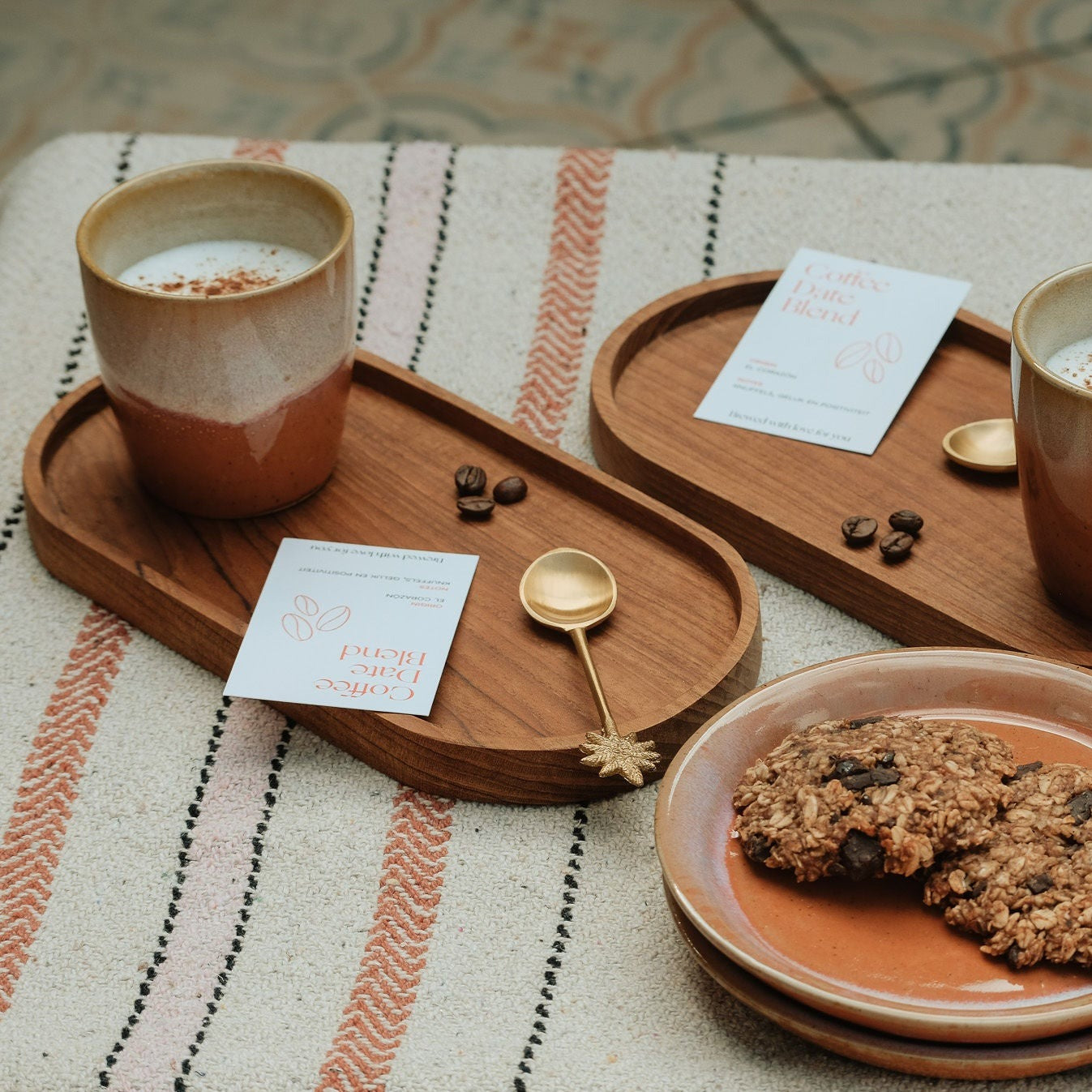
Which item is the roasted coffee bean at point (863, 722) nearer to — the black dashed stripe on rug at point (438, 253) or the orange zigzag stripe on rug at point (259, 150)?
the black dashed stripe on rug at point (438, 253)

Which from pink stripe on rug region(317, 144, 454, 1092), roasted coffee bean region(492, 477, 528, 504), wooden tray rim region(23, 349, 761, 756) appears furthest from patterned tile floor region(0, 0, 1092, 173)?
pink stripe on rug region(317, 144, 454, 1092)

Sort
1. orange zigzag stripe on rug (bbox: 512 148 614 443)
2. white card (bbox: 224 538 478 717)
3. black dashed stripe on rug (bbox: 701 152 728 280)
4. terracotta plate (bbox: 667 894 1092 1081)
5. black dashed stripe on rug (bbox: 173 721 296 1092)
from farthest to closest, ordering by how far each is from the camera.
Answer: black dashed stripe on rug (bbox: 701 152 728 280), orange zigzag stripe on rug (bbox: 512 148 614 443), white card (bbox: 224 538 478 717), black dashed stripe on rug (bbox: 173 721 296 1092), terracotta plate (bbox: 667 894 1092 1081)

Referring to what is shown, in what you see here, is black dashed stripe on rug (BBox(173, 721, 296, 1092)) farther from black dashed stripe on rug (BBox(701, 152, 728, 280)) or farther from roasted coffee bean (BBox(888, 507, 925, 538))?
black dashed stripe on rug (BBox(701, 152, 728, 280))

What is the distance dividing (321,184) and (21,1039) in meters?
0.53

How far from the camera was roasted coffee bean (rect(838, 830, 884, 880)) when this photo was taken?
2.15 feet

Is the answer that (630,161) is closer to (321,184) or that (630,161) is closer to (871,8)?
(321,184)

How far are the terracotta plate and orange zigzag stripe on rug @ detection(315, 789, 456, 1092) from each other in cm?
18

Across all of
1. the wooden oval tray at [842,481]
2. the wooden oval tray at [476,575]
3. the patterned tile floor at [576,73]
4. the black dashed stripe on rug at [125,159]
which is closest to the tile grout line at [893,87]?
the patterned tile floor at [576,73]

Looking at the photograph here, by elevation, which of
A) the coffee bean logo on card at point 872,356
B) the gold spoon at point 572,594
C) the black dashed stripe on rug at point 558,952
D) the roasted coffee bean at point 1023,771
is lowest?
the black dashed stripe on rug at point 558,952

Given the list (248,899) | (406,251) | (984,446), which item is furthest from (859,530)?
(406,251)

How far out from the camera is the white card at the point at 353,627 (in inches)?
32.2

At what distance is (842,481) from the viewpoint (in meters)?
0.95

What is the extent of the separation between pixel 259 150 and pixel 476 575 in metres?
0.60

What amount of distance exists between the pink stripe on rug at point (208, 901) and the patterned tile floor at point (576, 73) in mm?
1269
